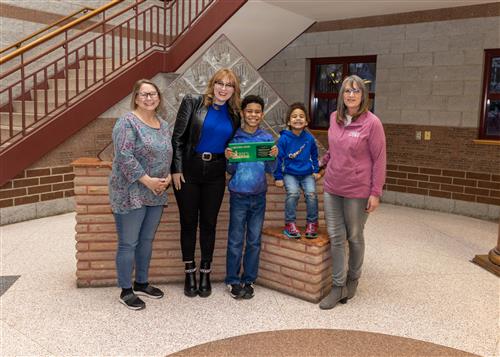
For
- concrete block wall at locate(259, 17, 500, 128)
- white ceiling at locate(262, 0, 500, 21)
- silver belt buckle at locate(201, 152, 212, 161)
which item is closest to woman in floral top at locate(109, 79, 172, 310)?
silver belt buckle at locate(201, 152, 212, 161)

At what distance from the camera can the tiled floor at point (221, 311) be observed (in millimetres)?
2531

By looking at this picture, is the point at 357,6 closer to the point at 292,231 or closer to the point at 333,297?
the point at 292,231

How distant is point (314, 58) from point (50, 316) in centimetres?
605

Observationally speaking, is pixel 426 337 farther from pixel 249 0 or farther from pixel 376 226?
pixel 249 0

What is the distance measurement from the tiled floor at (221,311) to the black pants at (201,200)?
15.9 inches

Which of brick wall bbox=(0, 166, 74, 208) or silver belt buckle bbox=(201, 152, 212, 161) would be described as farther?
brick wall bbox=(0, 166, 74, 208)

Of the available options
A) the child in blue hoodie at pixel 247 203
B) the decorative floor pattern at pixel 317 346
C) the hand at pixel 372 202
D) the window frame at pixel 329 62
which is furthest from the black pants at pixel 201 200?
the window frame at pixel 329 62

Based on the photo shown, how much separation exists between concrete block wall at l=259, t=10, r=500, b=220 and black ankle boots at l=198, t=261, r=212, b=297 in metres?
4.41

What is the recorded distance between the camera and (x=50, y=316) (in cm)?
281

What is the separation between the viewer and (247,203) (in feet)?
9.81

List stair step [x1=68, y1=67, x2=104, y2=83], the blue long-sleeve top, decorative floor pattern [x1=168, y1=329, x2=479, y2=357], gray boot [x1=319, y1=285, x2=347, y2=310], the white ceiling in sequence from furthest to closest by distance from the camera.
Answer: stair step [x1=68, y1=67, x2=104, y2=83] < the white ceiling < gray boot [x1=319, y1=285, x2=347, y2=310] < the blue long-sleeve top < decorative floor pattern [x1=168, y1=329, x2=479, y2=357]

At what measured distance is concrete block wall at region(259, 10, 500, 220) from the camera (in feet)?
19.3

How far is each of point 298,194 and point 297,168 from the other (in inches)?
7.4

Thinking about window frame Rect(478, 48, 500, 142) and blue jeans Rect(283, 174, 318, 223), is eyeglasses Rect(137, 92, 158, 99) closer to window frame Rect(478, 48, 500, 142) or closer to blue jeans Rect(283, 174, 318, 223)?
blue jeans Rect(283, 174, 318, 223)
